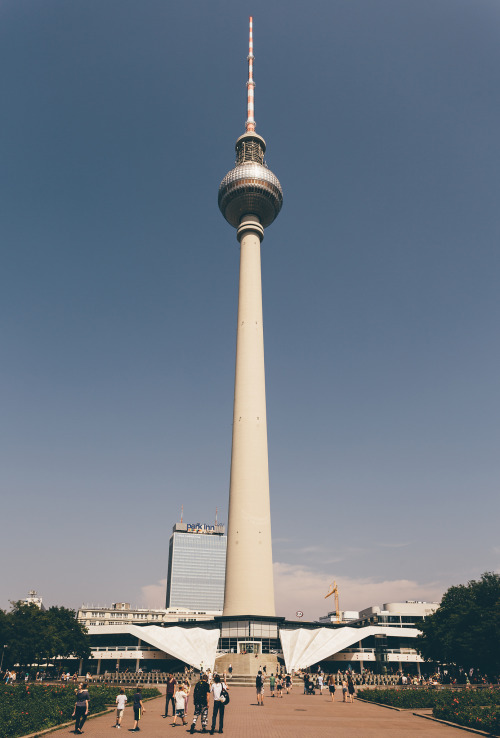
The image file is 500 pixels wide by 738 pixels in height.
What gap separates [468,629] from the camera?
2756 inches

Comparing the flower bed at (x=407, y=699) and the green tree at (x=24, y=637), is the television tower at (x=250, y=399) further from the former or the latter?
the flower bed at (x=407, y=699)

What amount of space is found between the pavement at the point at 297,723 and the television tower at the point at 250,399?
47.7m

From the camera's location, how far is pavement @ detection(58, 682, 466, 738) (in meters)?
26.2

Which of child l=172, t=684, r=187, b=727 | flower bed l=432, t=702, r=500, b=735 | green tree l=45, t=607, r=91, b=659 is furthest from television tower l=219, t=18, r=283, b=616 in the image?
child l=172, t=684, r=187, b=727

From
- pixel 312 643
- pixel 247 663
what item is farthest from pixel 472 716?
pixel 312 643

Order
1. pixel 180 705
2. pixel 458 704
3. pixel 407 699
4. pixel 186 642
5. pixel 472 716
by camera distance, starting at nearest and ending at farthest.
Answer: pixel 472 716 → pixel 180 705 → pixel 458 704 → pixel 407 699 → pixel 186 642

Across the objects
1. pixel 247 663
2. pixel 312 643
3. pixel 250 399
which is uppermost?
pixel 250 399

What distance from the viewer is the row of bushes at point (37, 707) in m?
24.3

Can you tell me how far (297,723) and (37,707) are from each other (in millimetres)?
13961

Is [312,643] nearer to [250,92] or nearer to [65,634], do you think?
[65,634]

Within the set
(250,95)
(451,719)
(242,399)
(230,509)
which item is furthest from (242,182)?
(451,719)

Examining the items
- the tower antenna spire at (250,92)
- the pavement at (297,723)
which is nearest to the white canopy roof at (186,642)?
the pavement at (297,723)

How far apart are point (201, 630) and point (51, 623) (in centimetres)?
2293

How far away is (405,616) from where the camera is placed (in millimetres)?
149375
